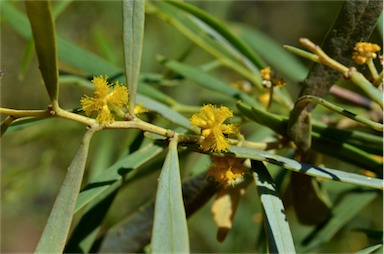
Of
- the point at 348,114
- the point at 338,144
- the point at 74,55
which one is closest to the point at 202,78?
the point at 74,55

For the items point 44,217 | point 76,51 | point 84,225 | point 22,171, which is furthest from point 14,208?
point 84,225

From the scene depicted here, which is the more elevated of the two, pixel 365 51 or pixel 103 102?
pixel 365 51

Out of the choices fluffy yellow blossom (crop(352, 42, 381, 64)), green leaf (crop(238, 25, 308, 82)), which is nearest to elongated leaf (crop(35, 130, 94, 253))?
fluffy yellow blossom (crop(352, 42, 381, 64))

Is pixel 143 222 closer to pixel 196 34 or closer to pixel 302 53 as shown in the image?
pixel 302 53

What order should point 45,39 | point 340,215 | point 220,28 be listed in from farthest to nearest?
point 340,215 < point 220,28 < point 45,39

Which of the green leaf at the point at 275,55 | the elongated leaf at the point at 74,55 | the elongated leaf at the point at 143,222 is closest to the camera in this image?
the elongated leaf at the point at 143,222

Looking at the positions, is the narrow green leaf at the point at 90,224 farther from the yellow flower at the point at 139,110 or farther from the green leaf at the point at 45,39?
the green leaf at the point at 45,39

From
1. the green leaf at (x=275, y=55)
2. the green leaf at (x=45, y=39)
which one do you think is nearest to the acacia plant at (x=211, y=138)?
the green leaf at (x=45, y=39)

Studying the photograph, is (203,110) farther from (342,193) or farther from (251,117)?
(342,193)
